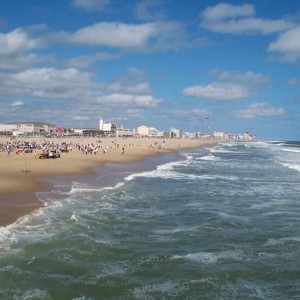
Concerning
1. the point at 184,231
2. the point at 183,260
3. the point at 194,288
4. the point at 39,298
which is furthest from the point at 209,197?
the point at 39,298

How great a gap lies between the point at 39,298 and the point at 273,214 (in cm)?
1279

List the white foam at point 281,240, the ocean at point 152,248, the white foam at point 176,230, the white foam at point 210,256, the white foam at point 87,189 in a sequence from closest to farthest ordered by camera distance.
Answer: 1. the ocean at point 152,248
2. the white foam at point 210,256
3. the white foam at point 281,240
4. the white foam at point 176,230
5. the white foam at point 87,189

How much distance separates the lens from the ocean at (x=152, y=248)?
997cm

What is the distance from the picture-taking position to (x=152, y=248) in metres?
13.1

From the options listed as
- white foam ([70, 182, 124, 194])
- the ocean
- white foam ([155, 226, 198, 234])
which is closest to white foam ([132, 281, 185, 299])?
the ocean

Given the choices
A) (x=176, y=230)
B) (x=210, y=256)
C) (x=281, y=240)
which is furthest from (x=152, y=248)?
(x=281, y=240)

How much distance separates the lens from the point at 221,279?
10.6m

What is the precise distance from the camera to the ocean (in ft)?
32.7

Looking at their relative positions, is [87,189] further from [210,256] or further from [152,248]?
[210,256]

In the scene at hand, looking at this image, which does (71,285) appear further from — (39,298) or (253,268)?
(253,268)

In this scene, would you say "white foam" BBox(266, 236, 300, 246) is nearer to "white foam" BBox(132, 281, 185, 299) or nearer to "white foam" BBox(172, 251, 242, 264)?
Result: "white foam" BBox(172, 251, 242, 264)

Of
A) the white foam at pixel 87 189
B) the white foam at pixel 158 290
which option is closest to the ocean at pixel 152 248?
the white foam at pixel 158 290

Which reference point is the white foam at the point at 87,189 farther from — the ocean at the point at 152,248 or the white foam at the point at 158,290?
the white foam at the point at 158,290

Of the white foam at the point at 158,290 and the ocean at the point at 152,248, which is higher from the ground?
the ocean at the point at 152,248
